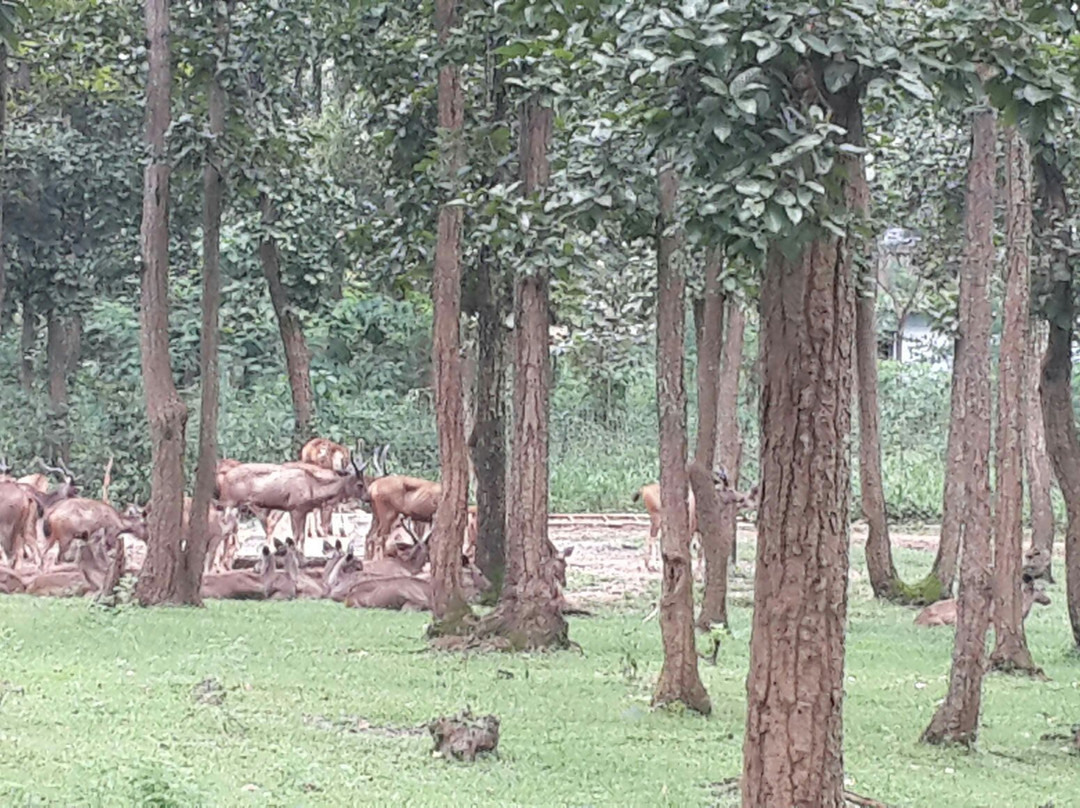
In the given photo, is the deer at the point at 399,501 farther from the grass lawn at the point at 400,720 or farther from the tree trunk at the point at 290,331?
the grass lawn at the point at 400,720

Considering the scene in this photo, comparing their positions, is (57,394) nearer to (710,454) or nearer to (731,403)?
(731,403)

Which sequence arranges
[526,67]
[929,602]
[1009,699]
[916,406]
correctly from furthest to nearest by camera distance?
1. [916,406]
2. [929,602]
3. [526,67]
4. [1009,699]

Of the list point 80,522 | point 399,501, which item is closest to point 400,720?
point 80,522

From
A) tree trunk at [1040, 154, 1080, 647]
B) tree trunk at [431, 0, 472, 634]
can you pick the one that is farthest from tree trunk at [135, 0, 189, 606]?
tree trunk at [1040, 154, 1080, 647]

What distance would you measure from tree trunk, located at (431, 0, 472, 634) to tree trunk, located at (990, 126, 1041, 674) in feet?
14.2

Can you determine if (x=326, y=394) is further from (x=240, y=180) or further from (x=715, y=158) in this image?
(x=715, y=158)

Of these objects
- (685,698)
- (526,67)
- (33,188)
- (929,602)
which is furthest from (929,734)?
(33,188)

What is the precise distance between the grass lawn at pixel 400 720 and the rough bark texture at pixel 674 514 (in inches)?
11.2

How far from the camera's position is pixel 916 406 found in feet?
115

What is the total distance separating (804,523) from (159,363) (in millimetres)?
10181

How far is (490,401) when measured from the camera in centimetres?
1599

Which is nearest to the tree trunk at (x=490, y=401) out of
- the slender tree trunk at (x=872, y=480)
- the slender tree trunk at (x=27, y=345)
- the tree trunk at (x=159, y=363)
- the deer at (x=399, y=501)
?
the tree trunk at (x=159, y=363)

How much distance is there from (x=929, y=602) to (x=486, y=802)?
36.5 feet

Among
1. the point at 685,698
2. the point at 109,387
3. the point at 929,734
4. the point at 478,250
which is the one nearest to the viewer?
the point at 929,734
